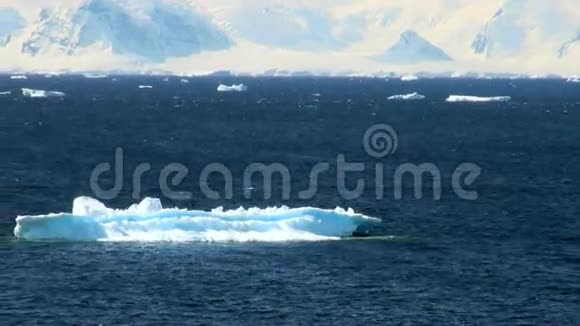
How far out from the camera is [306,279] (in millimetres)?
51344

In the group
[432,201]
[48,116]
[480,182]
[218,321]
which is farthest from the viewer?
[48,116]

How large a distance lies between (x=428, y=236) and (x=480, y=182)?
25.8 meters

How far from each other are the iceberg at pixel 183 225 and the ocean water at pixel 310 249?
598mm

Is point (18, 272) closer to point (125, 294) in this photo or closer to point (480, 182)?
point (125, 294)

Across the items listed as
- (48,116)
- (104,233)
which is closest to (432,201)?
(104,233)

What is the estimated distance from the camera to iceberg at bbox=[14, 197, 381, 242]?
193 ft

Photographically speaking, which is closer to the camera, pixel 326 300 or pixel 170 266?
pixel 326 300

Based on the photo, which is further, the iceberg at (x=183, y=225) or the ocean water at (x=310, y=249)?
the iceberg at (x=183, y=225)
